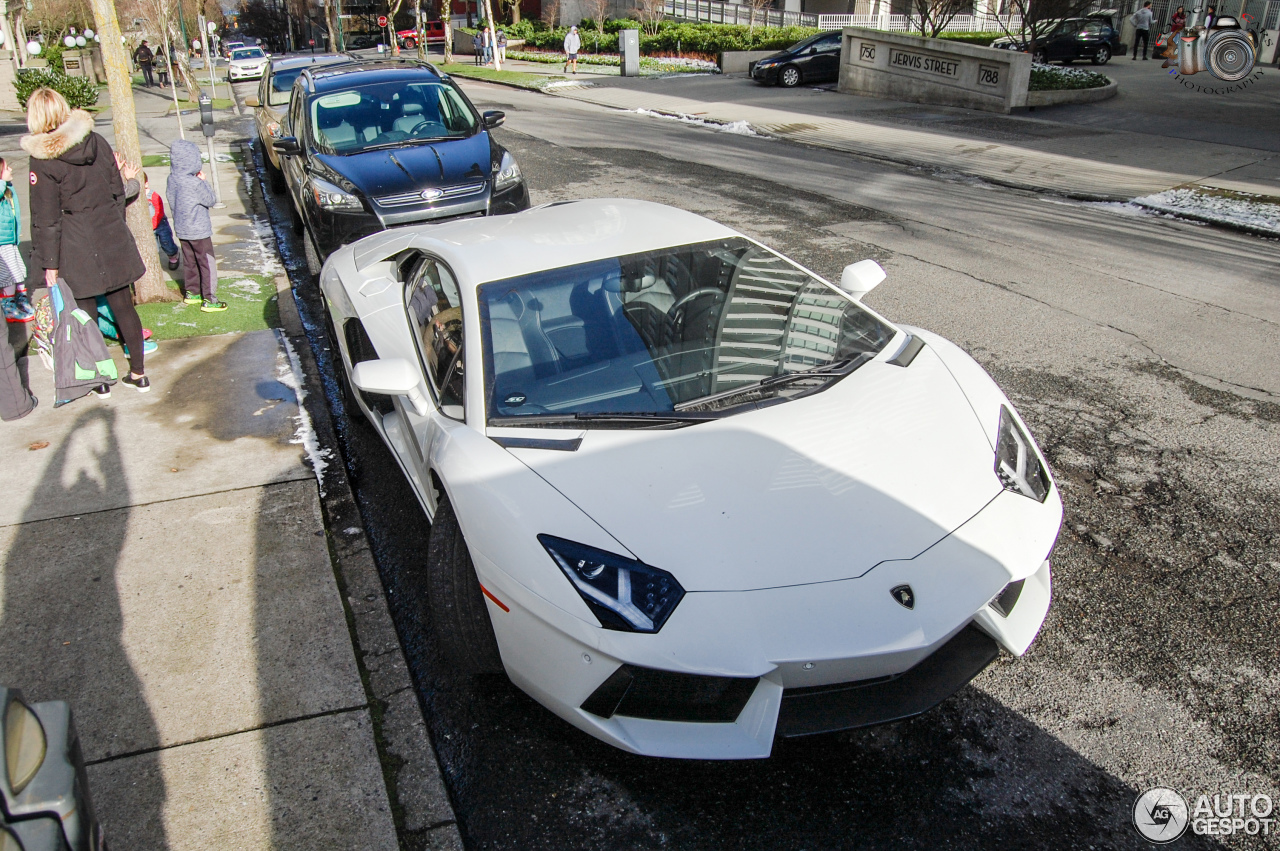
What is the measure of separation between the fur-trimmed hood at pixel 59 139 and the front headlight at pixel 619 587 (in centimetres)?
438

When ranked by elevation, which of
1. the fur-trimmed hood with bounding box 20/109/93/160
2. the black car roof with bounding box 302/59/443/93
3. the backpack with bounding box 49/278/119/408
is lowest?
the backpack with bounding box 49/278/119/408

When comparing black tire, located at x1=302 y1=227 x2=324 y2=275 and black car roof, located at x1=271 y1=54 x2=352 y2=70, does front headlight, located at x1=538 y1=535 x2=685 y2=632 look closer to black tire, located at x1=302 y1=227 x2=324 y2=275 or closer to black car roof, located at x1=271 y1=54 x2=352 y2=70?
black tire, located at x1=302 y1=227 x2=324 y2=275

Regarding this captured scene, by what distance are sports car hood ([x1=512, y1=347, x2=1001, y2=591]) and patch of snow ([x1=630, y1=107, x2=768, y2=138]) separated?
14230 millimetres

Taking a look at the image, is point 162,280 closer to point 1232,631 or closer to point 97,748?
point 97,748

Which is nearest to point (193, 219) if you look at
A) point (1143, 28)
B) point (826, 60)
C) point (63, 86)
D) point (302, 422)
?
point (302, 422)

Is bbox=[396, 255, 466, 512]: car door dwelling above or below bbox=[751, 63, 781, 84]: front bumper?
below

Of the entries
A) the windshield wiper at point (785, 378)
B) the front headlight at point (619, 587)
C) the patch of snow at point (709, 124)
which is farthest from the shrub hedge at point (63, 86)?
the front headlight at point (619, 587)

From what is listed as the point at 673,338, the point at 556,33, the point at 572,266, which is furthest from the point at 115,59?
the point at 556,33

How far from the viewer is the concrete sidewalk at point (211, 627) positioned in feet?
8.93

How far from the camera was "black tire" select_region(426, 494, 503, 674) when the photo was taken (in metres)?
2.96

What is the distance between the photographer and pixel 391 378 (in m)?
3.41

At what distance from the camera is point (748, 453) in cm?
293

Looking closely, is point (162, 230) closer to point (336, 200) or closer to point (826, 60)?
point (336, 200)

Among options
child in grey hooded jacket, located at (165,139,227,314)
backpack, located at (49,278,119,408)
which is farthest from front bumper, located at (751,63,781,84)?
backpack, located at (49,278,119,408)
